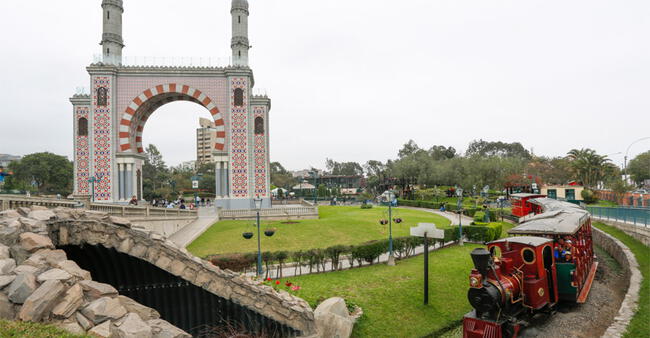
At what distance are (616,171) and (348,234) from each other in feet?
163

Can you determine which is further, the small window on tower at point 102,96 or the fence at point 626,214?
the small window on tower at point 102,96

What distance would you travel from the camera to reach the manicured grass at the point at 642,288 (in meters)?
8.28

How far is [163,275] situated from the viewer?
766 cm

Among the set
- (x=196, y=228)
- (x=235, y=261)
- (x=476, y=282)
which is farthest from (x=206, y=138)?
(x=476, y=282)

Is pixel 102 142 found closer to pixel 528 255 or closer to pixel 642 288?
pixel 528 255

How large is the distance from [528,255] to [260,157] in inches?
1122

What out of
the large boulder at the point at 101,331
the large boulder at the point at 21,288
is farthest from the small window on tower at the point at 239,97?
the large boulder at the point at 101,331

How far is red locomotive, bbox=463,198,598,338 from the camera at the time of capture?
7.44 metres

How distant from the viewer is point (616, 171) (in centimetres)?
5019

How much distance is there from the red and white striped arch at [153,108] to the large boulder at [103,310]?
29.5 m

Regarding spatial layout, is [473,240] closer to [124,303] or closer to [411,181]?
[124,303]

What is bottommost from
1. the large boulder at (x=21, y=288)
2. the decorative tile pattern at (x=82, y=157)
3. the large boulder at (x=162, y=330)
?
the large boulder at (x=162, y=330)

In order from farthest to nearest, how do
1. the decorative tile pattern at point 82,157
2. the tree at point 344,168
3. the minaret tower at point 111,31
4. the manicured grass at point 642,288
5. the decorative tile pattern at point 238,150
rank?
1. the tree at point 344,168
2. the decorative tile pattern at point 238,150
3. the minaret tower at point 111,31
4. the decorative tile pattern at point 82,157
5. the manicured grass at point 642,288

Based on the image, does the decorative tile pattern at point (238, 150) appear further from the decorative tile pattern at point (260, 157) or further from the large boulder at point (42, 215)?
the large boulder at point (42, 215)
